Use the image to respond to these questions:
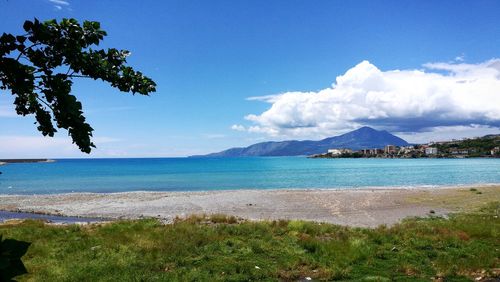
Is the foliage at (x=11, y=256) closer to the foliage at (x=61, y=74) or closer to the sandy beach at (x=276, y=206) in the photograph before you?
the foliage at (x=61, y=74)

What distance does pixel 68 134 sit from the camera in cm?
372

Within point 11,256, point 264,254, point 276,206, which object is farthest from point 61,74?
point 276,206

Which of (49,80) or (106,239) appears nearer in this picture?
(49,80)

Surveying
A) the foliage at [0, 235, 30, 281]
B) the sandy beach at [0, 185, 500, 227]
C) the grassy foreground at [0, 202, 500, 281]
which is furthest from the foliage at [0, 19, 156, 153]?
the sandy beach at [0, 185, 500, 227]

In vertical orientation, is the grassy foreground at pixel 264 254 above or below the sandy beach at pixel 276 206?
above

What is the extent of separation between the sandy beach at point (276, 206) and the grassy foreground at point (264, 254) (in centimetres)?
→ 1383

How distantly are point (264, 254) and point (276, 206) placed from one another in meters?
32.6

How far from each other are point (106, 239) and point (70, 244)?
5.94ft

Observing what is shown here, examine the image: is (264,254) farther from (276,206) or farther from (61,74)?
(276,206)

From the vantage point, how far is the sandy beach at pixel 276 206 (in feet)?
139

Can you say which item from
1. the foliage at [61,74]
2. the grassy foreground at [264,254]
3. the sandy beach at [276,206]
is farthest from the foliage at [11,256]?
the sandy beach at [276,206]

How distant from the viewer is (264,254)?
19.0 metres

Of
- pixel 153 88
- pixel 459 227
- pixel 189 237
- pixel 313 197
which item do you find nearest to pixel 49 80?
pixel 153 88

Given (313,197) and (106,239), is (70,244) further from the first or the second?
(313,197)
